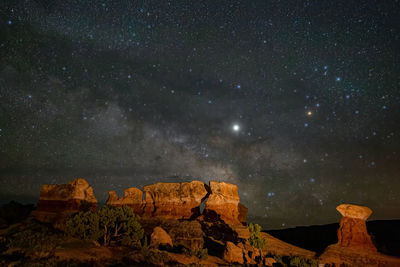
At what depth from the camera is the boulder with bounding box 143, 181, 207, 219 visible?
182 ft

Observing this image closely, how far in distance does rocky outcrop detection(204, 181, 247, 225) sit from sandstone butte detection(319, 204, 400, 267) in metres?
20.5

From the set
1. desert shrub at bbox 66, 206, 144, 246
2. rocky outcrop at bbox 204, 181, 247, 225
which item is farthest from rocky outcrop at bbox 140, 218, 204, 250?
desert shrub at bbox 66, 206, 144, 246

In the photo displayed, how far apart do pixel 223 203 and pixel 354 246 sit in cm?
2506

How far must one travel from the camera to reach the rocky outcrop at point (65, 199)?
177 feet

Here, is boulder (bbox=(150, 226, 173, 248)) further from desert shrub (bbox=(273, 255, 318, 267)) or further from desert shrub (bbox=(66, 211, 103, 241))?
desert shrub (bbox=(273, 255, 318, 267))

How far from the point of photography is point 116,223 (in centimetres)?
3072

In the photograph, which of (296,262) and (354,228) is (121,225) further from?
(354,228)

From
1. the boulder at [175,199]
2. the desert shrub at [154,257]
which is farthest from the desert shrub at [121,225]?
the boulder at [175,199]

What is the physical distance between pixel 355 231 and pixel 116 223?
34.1 meters

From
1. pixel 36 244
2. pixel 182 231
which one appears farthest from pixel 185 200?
pixel 36 244

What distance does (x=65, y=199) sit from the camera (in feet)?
182

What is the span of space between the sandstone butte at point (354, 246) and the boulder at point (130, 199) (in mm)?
41720

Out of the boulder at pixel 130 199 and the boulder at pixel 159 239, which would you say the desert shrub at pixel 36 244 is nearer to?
the boulder at pixel 159 239

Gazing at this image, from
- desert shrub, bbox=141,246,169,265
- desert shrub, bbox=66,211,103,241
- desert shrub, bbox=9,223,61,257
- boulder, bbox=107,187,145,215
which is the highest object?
boulder, bbox=107,187,145,215
